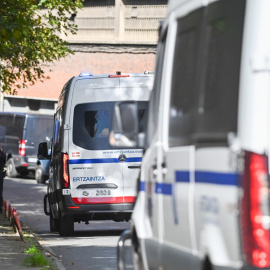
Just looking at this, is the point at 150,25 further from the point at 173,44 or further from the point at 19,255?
the point at 173,44

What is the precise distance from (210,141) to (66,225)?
11.6m

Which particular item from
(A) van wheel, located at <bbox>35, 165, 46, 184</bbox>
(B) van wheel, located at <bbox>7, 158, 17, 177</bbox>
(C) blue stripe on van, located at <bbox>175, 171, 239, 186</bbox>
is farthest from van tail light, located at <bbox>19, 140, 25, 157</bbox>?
(C) blue stripe on van, located at <bbox>175, 171, 239, 186</bbox>

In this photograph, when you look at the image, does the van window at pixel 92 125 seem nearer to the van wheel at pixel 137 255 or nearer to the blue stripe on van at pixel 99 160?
the blue stripe on van at pixel 99 160

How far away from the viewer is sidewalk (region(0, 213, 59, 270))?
12244mm

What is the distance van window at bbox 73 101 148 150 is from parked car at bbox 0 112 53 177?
2587 centimetres

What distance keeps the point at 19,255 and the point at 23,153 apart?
29.0 metres

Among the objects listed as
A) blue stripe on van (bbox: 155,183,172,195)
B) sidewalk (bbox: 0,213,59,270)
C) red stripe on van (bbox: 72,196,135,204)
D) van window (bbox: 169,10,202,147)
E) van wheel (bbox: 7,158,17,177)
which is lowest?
van wheel (bbox: 7,158,17,177)

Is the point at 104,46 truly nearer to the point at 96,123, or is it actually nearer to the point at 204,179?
the point at 96,123

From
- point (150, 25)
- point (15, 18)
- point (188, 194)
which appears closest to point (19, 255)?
point (15, 18)

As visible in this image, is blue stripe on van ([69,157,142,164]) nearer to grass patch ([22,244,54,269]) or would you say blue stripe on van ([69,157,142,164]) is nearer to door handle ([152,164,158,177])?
grass patch ([22,244,54,269])

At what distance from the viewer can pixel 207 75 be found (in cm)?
622

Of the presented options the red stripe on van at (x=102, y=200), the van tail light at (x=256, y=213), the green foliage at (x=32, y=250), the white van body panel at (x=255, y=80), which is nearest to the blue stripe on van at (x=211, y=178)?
the van tail light at (x=256, y=213)

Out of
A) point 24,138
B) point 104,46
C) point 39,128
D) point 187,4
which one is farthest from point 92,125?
point 104,46

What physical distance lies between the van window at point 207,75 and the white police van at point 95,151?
9.44 m
